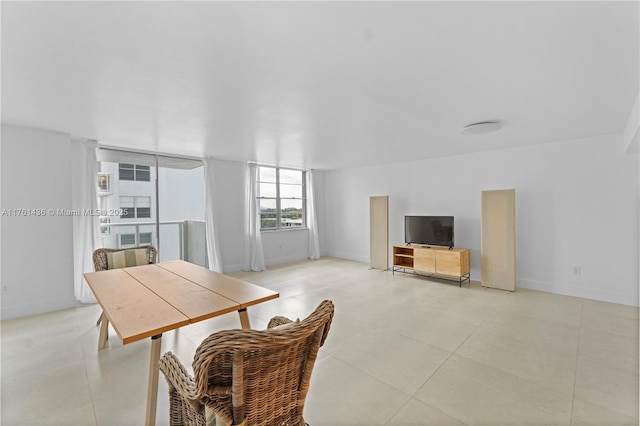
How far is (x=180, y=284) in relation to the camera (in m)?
2.28

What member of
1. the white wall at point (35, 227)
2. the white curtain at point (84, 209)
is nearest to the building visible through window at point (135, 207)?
the white curtain at point (84, 209)

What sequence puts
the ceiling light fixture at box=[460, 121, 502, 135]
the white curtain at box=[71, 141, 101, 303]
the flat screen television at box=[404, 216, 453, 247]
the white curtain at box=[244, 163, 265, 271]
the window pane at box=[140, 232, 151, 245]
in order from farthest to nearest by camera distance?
the white curtain at box=[244, 163, 265, 271], the flat screen television at box=[404, 216, 453, 247], the window pane at box=[140, 232, 151, 245], the white curtain at box=[71, 141, 101, 303], the ceiling light fixture at box=[460, 121, 502, 135]

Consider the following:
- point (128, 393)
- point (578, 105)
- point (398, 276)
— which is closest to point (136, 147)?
point (128, 393)

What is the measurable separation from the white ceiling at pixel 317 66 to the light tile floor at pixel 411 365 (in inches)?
92.2

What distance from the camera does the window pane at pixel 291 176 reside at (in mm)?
7121

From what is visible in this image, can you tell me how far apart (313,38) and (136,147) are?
4162 millimetres

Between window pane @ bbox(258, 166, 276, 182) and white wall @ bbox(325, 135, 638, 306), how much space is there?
3.21m

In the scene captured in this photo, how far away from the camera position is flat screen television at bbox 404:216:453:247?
5086 mm

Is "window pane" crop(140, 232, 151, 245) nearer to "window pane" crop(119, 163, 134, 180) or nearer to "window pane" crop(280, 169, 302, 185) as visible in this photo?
"window pane" crop(119, 163, 134, 180)

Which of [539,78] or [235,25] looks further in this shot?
[539,78]

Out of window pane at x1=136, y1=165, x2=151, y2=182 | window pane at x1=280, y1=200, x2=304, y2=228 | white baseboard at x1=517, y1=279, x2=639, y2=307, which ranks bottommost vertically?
white baseboard at x1=517, y1=279, x2=639, y2=307

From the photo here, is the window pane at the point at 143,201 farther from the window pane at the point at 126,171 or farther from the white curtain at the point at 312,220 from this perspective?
the white curtain at the point at 312,220

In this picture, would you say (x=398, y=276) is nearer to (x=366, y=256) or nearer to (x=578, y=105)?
(x=366, y=256)

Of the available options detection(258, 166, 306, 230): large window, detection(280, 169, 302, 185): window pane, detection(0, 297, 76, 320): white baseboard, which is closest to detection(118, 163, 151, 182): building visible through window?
detection(0, 297, 76, 320): white baseboard
